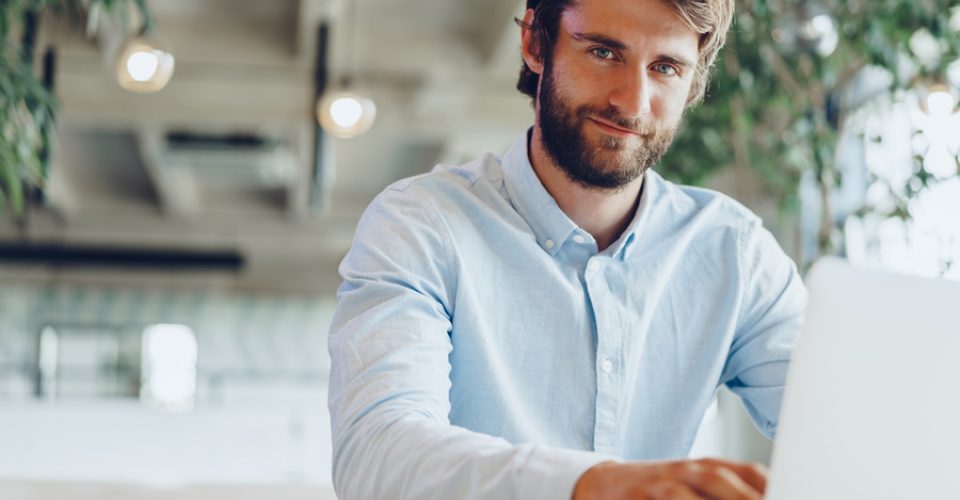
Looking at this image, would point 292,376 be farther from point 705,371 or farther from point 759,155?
point 705,371

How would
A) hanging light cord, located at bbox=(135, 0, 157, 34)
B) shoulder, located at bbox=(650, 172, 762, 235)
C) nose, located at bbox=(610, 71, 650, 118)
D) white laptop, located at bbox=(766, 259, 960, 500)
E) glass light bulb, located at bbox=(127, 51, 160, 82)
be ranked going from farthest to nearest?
glass light bulb, located at bbox=(127, 51, 160, 82) → hanging light cord, located at bbox=(135, 0, 157, 34) → shoulder, located at bbox=(650, 172, 762, 235) → nose, located at bbox=(610, 71, 650, 118) → white laptop, located at bbox=(766, 259, 960, 500)

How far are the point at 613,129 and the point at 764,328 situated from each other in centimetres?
33

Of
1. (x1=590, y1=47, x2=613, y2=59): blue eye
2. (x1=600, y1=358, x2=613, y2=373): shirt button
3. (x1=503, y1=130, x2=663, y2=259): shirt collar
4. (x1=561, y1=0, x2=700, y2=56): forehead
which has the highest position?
(x1=561, y1=0, x2=700, y2=56): forehead

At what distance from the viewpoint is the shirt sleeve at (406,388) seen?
2.61 ft

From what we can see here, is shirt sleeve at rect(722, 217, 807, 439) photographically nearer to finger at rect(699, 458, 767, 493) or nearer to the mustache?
the mustache

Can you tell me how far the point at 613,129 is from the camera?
1232 millimetres

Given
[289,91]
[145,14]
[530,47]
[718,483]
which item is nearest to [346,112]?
[289,91]

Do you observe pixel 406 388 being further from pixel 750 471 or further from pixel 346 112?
pixel 346 112

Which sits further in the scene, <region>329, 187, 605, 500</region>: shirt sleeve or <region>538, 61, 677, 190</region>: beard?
<region>538, 61, 677, 190</region>: beard

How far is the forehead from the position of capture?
47.4 inches

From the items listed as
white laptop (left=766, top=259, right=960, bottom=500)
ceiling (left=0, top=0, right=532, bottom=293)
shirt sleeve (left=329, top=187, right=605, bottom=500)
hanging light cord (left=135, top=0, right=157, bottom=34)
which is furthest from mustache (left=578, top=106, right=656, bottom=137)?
ceiling (left=0, top=0, right=532, bottom=293)

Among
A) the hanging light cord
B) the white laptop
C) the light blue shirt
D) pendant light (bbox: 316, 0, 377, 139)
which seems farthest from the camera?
pendant light (bbox: 316, 0, 377, 139)

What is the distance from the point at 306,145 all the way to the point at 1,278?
663 centimetres

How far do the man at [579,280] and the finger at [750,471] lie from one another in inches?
13.6
